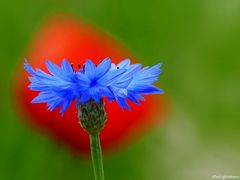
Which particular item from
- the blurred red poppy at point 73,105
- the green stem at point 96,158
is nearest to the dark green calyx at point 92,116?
the green stem at point 96,158

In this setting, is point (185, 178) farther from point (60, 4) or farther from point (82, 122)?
point (82, 122)

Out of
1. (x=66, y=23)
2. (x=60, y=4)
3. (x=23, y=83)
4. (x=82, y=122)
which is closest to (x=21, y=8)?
(x=60, y=4)

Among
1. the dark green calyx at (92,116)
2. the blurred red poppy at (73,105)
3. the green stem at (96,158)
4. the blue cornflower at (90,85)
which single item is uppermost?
the blurred red poppy at (73,105)

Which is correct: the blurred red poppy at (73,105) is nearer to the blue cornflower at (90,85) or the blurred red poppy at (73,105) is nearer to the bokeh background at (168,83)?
the bokeh background at (168,83)

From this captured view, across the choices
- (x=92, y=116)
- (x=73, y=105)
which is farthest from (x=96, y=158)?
(x=73, y=105)

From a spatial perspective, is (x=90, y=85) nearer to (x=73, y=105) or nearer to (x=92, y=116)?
(x=92, y=116)

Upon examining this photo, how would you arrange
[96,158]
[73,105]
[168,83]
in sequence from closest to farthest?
[96,158] < [73,105] < [168,83]
